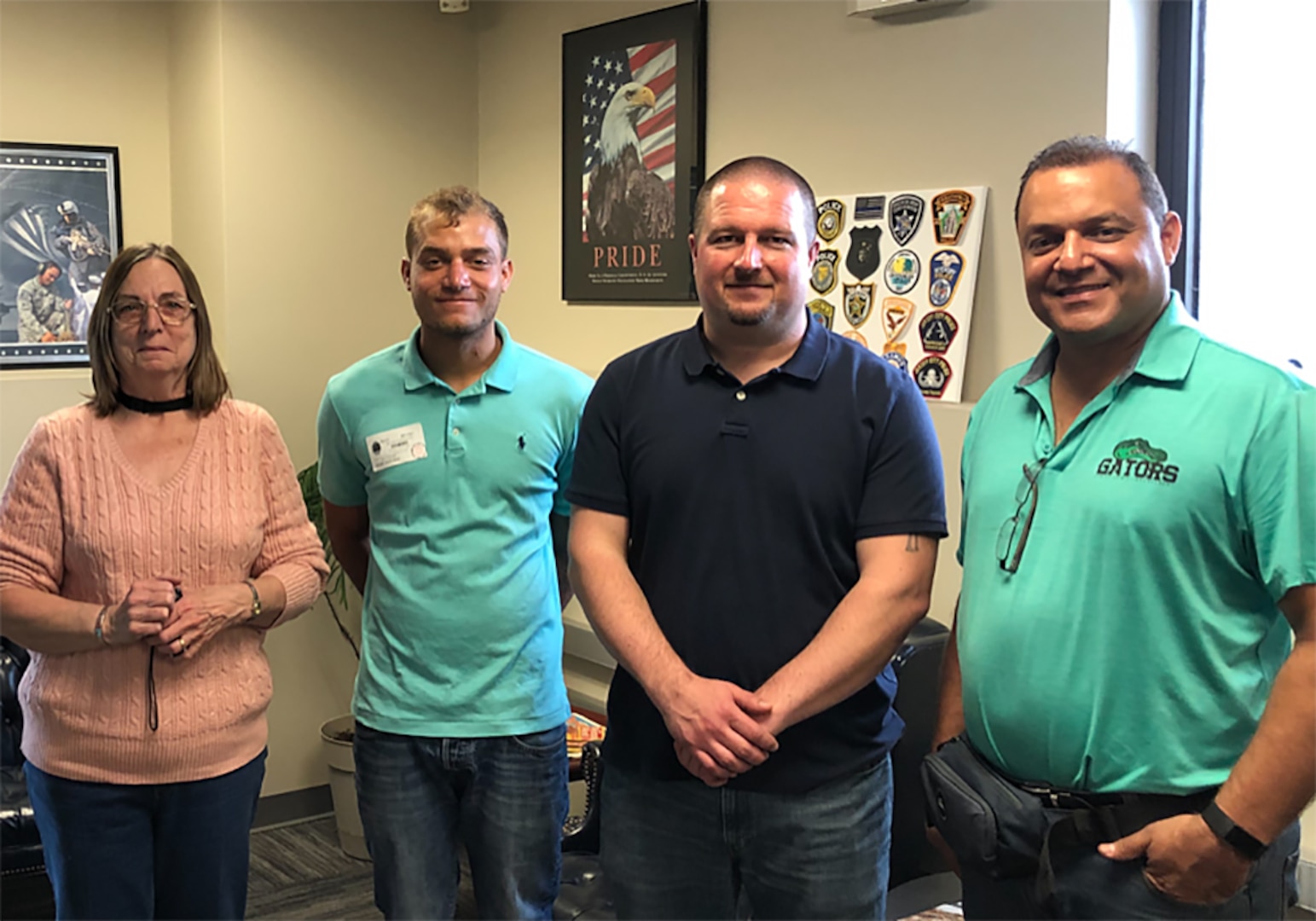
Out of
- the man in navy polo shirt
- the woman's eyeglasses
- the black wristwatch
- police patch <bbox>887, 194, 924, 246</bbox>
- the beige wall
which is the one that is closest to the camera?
the black wristwatch

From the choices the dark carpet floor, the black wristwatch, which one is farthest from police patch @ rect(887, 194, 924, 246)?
the dark carpet floor

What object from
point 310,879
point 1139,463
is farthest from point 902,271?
point 310,879

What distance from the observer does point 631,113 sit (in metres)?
3.72

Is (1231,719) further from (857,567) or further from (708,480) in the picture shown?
(708,480)

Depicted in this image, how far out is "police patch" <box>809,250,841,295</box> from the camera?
3.11m

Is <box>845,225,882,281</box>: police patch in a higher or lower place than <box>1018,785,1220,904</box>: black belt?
higher

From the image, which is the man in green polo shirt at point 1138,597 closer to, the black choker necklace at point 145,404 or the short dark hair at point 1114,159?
the short dark hair at point 1114,159

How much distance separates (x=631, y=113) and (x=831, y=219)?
0.92 metres

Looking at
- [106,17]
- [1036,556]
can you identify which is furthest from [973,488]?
[106,17]

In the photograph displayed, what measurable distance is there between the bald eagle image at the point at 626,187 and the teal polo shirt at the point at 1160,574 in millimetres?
2202

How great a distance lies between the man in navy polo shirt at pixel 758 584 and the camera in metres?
1.74

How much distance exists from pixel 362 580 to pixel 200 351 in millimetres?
551

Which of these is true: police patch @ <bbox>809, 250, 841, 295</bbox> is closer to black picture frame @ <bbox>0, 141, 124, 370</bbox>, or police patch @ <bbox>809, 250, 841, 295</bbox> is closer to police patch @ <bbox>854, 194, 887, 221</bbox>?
police patch @ <bbox>854, 194, 887, 221</bbox>

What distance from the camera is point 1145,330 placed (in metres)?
1.62
